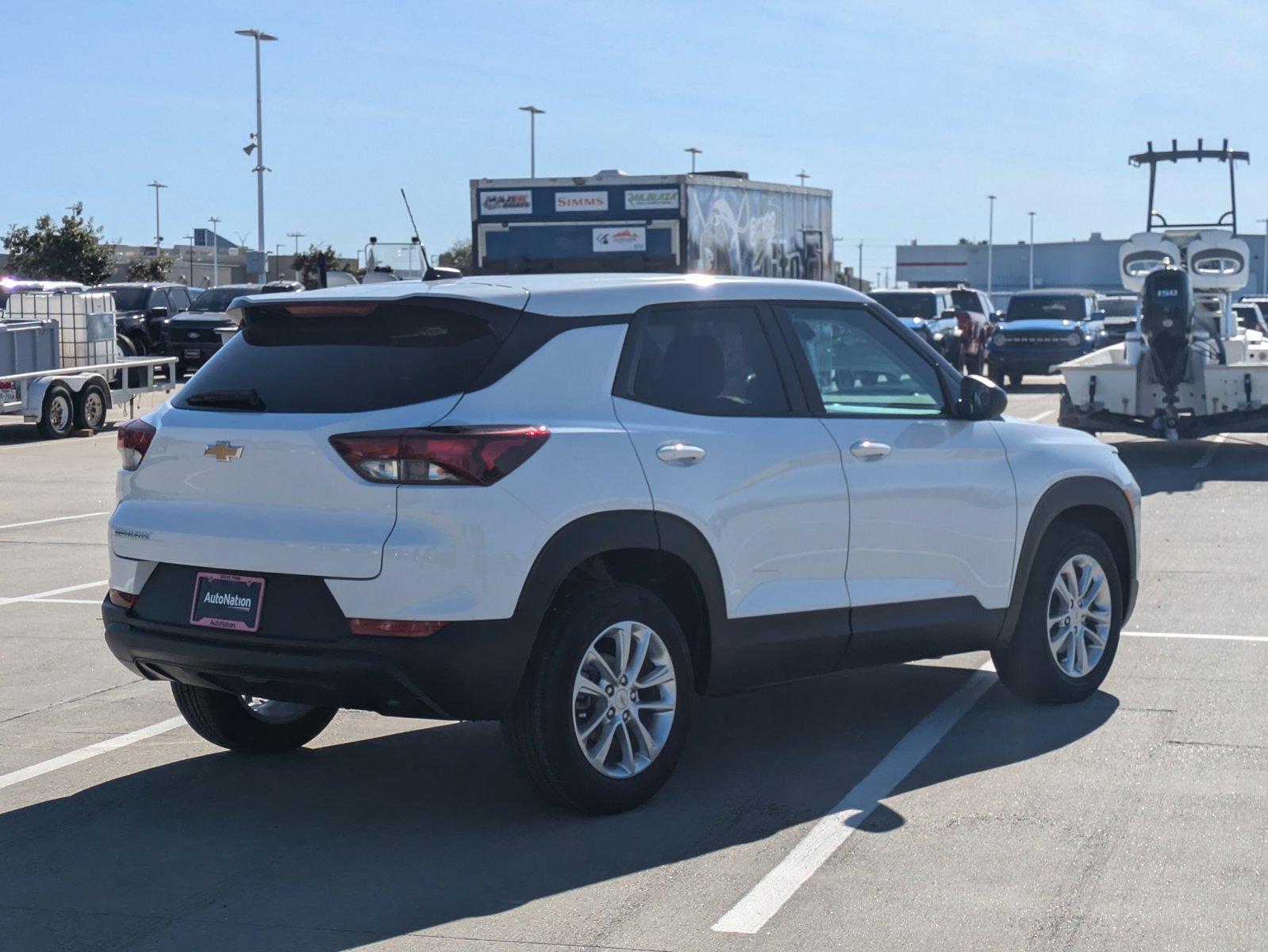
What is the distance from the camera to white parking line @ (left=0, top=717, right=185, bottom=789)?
21.2 feet

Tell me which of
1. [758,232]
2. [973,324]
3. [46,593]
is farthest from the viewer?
[973,324]

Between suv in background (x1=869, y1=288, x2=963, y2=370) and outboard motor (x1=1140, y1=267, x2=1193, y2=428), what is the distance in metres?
12.2

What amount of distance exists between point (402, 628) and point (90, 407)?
19642mm

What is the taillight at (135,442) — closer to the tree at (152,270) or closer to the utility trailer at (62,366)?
the utility trailer at (62,366)

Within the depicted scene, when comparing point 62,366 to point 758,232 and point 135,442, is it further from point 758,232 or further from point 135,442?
point 135,442

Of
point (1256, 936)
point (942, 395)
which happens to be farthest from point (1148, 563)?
point (1256, 936)

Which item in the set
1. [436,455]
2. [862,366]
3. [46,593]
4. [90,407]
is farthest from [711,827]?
[90,407]

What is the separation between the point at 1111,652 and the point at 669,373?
2768 mm

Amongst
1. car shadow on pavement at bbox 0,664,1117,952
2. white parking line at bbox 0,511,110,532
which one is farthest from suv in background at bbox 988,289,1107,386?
car shadow on pavement at bbox 0,664,1117,952

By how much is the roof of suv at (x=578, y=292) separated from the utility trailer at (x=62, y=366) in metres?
17.2

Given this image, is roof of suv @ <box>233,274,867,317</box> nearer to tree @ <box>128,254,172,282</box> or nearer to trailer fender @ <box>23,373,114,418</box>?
trailer fender @ <box>23,373,114,418</box>

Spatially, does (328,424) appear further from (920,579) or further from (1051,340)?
(1051,340)

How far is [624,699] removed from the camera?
583 cm

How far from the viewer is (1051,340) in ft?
108
